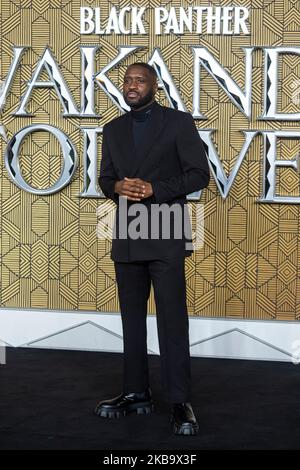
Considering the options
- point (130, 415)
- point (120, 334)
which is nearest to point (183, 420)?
point (130, 415)

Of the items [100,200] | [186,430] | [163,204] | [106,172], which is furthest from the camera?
[100,200]

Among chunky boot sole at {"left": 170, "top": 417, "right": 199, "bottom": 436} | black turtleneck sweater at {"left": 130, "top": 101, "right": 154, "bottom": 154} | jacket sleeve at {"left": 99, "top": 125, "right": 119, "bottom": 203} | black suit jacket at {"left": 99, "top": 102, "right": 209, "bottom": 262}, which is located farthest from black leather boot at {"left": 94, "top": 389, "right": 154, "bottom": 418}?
black turtleneck sweater at {"left": 130, "top": 101, "right": 154, "bottom": 154}

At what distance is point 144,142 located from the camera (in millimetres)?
3516

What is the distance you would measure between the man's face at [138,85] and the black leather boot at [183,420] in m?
1.31

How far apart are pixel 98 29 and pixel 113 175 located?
151 centimetres

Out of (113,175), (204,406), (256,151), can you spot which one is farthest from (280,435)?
(256,151)

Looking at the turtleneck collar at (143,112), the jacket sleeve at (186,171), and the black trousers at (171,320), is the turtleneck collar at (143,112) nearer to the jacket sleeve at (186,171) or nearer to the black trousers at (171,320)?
the jacket sleeve at (186,171)

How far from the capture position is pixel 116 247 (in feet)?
11.8

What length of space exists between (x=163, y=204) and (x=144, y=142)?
0.28 m

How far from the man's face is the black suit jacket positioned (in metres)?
0.09

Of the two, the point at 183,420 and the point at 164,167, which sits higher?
the point at 164,167

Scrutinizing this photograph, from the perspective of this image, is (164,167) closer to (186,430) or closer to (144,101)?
(144,101)

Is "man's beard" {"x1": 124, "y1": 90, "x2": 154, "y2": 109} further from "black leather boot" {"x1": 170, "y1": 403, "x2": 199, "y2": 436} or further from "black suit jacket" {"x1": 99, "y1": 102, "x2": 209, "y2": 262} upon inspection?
"black leather boot" {"x1": 170, "y1": 403, "x2": 199, "y2": 436}

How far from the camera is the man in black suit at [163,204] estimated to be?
11.3ft
